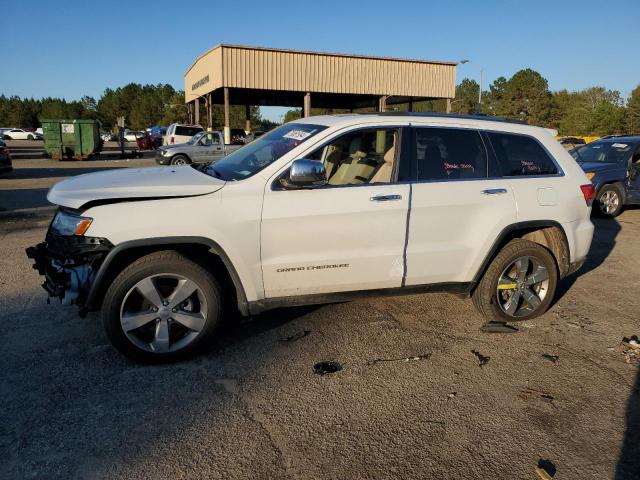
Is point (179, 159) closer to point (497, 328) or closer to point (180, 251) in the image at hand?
point (180, 251)

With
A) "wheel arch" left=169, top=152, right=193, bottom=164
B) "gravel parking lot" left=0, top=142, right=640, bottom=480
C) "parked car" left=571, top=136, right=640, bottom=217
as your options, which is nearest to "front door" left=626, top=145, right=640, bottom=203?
"parked car" left=571, top=136, right=640, bottom=217

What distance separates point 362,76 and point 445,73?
5732 millimetres

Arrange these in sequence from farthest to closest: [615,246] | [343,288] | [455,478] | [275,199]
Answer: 1. [615,246]
2. [343,288]
3. [275,199]
4. [455,478]

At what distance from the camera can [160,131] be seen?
169 ft

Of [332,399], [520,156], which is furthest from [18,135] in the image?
[332,399]

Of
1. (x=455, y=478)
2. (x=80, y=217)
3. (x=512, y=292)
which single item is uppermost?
(x=80, y=217)

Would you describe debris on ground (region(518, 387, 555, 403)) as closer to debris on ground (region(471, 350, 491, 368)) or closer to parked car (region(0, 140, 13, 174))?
debris on ground (region(471, 350, 491, 368))

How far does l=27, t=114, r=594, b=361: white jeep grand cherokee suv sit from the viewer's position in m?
3.46

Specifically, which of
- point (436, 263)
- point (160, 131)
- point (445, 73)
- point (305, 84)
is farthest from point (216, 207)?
point (160, 131)

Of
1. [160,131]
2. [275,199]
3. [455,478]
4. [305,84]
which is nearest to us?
[455,478]

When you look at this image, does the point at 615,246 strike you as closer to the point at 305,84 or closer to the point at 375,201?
the point at 375,201

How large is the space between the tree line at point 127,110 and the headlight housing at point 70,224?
75379mm

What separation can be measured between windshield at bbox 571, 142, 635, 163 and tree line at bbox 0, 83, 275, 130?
69091 mm

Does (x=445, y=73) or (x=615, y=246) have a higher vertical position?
(x=445, y=73)
